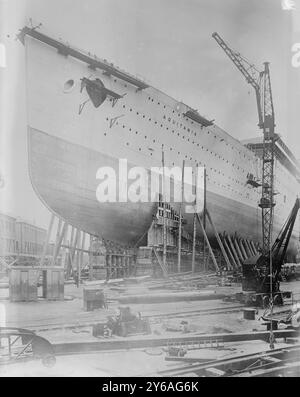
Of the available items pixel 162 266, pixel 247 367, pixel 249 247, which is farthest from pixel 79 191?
pixel 249 247

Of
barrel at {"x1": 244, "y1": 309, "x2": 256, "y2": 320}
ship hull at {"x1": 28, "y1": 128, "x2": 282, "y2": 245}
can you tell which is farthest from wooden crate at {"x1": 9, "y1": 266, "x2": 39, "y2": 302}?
barrel at {"x1": 244, "y1": 309, "x2": 256, "y2": 320}

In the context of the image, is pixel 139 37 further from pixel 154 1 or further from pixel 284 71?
pixel 284 71

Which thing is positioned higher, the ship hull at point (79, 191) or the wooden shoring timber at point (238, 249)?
the ship hull at point (79, 191)

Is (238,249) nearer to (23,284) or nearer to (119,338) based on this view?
(23,284)

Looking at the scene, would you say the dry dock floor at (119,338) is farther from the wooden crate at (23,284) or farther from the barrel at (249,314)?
the wooden crate at (23,284)

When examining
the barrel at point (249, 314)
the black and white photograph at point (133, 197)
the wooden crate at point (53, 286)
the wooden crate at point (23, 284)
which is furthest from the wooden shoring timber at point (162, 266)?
the barrel at point (249, 314)

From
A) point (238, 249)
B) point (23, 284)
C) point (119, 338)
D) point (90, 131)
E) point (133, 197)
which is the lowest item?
point (119, 338)
